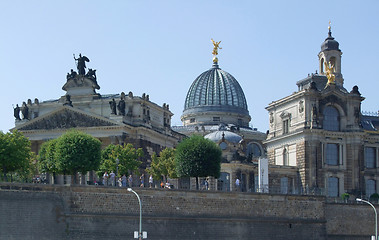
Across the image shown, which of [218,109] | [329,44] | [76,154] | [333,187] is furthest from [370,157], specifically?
[76,154]

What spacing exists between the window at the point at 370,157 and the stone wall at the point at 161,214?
71.0ft

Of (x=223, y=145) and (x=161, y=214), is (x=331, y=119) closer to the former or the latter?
(x=223, y=145)

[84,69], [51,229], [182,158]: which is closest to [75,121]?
[84,69]

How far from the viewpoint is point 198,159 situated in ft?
262

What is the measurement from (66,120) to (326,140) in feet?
96.0

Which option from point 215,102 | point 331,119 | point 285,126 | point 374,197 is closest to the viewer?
point 374,197

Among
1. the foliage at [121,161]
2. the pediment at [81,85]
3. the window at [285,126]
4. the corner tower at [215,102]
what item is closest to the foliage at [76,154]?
the foliage at [121,161]

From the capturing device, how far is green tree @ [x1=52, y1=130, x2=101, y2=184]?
243ft

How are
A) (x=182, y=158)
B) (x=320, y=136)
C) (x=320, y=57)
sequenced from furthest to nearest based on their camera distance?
(x=320, y=57) → (x=320, y=136) → (x=182, y=158)

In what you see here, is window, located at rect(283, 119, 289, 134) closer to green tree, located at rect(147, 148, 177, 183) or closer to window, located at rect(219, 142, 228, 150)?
window, located at rect(219, 142, 228, 150)

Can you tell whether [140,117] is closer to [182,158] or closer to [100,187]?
[182,158]

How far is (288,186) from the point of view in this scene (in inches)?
3814

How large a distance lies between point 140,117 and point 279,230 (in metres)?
28.2

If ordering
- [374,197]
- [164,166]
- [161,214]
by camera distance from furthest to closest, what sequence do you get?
1. [374,197]
2. [164,166]
3. [161,214]
